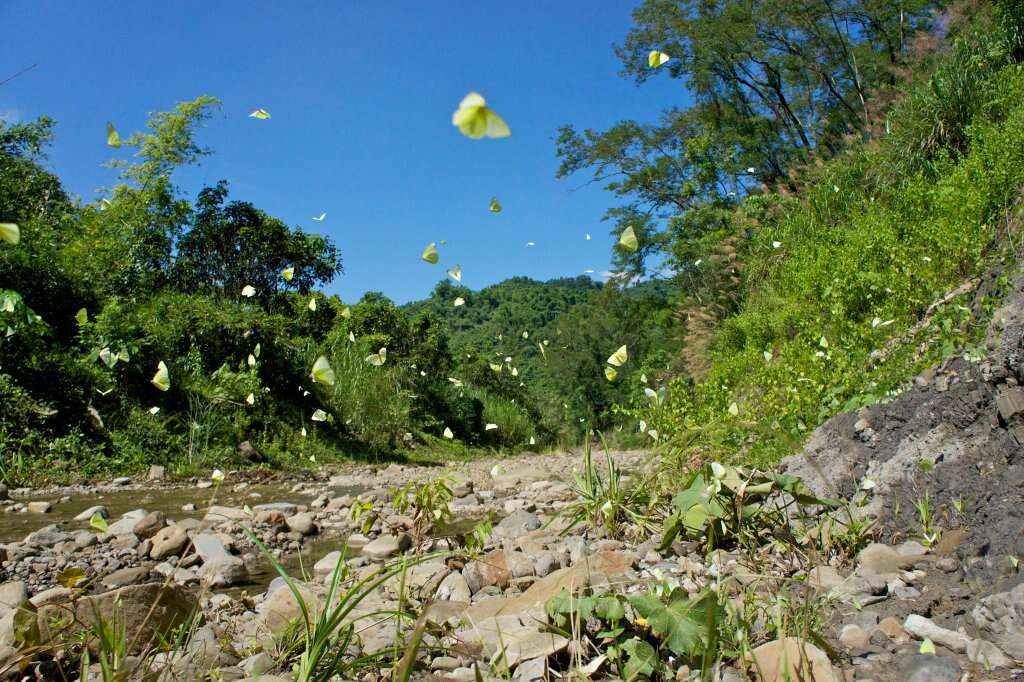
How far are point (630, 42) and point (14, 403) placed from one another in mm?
17059

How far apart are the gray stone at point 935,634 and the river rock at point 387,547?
2.71 meters

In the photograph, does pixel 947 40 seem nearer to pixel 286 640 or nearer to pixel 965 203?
pixel 965 203

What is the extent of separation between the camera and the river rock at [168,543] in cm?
386

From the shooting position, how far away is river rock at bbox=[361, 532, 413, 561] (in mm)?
3775

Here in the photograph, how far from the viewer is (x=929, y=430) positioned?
2836 millimetres

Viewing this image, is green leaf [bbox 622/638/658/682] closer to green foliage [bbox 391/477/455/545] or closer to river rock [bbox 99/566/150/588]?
green foliage [bbox 391/477/455/545]

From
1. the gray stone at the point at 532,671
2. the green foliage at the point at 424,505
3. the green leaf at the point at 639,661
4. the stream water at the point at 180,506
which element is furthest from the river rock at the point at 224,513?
the green leaf at the point at 639,661

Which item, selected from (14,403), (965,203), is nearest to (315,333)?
(14,403)

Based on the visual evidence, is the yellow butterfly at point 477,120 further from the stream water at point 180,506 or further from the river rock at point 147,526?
Result: the river rock at point 147,526

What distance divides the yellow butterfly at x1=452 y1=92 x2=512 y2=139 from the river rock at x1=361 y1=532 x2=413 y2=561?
10.6 feet

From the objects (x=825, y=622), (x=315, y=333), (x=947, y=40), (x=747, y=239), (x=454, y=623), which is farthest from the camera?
(x=315, y=333)

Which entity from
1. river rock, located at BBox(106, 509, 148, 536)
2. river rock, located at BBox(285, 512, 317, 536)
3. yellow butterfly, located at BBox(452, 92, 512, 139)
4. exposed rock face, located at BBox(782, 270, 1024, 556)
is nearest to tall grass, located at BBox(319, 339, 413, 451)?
river rock, located at BBox(285, 512, 317, 536)

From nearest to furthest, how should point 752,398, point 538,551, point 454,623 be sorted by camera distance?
point 454,623 → point 538,551 → point 752,398

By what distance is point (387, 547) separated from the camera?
384 centimetres
